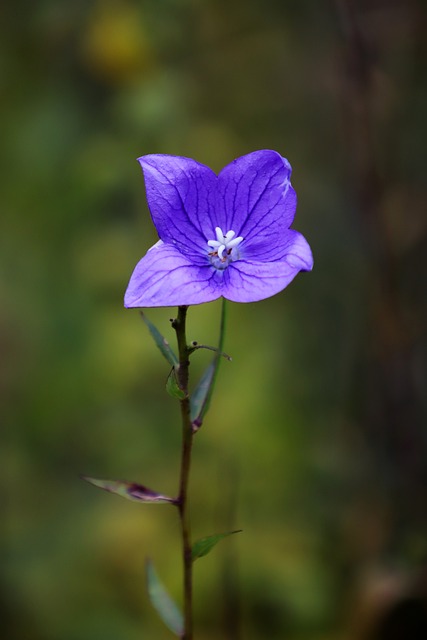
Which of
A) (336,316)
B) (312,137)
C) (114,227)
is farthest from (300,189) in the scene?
(114,227)

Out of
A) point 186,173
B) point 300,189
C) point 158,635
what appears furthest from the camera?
point 300,189

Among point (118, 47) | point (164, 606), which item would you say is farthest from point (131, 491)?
point (118, 47)

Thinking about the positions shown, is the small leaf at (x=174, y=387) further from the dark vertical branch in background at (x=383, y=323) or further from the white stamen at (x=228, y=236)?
the dark vertical branch in background at (x=383, y=323)

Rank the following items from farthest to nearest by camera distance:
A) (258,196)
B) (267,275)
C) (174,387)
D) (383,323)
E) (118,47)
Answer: (118,47)
(383,323)
(258,196)
(267,275)
(174,387)

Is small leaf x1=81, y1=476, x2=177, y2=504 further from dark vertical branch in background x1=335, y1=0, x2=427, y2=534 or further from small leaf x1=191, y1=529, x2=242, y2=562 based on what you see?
dark vertical branch in background x1=335, y1=0, x2=427, y2=534

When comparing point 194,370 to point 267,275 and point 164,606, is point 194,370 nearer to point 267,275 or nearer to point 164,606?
point 164,606

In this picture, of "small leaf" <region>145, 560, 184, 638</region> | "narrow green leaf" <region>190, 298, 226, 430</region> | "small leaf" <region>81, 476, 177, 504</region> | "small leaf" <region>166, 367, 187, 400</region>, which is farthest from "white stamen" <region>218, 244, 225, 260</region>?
"small leaf" <region>145, 560, 184, 638</region>

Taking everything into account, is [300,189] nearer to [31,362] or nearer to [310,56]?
[310,56]
